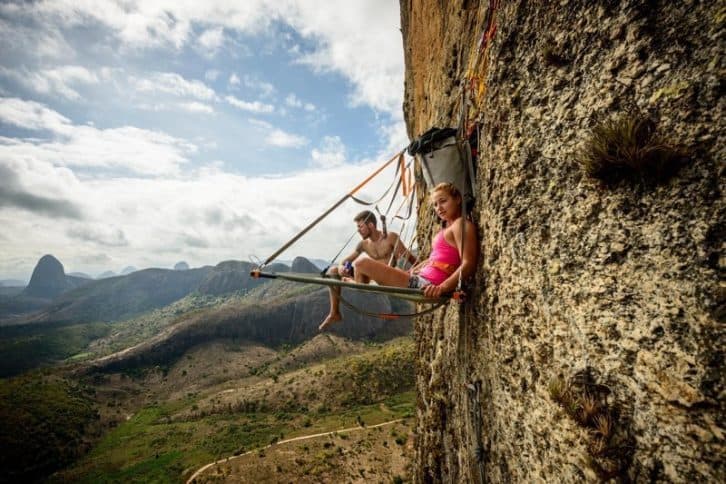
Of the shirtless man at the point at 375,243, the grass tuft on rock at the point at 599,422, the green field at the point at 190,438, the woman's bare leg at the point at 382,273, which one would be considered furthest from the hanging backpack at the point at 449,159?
the green field at the point at 190,438

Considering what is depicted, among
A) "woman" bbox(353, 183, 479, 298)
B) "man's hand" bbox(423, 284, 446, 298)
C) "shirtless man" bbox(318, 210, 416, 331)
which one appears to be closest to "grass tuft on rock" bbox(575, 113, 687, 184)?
"woman" bbox(353, 183, 479, 298)

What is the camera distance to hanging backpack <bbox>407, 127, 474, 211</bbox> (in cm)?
519

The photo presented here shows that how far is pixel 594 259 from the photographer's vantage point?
279cm

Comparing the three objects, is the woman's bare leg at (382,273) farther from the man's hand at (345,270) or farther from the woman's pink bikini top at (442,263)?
the man's hand at (345,270)

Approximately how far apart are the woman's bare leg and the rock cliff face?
1.15 m

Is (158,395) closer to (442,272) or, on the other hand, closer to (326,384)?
(326,384)

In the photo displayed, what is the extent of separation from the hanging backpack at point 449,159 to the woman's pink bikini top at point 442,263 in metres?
0.89

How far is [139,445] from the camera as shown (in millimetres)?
59969

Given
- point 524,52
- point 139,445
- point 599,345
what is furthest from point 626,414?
point 139,445

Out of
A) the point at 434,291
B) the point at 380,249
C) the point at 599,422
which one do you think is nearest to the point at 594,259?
the point at 599,422

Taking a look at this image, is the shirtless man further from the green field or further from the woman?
the green field

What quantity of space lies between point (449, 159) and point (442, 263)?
1749mm

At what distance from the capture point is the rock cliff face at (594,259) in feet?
6.93

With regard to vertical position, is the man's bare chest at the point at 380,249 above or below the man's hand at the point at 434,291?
above
